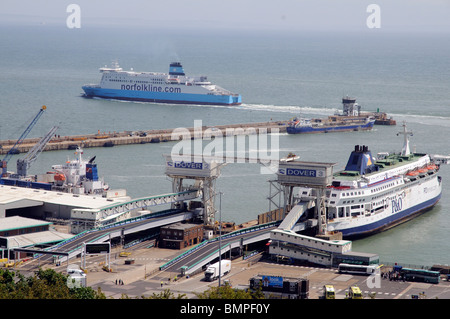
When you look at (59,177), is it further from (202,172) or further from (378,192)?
(378,192)

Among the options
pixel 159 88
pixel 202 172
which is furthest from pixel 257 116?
pixel 202 172

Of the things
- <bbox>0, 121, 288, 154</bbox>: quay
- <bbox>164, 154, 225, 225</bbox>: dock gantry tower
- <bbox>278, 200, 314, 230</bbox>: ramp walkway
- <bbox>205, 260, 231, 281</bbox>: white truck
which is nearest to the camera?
<bbox>205, 260, 231, 281</bbox>: white truck

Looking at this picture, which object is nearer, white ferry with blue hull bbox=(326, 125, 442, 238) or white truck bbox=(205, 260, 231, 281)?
white truck bbox=(205, 260, 231, 281)

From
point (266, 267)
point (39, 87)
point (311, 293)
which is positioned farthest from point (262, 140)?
point (39, 87)

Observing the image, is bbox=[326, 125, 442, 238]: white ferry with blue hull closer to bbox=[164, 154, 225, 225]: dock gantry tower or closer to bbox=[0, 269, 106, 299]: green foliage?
bbox=[164, 154, 225, 225]: dock gantry tower

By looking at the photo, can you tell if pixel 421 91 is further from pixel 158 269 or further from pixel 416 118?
pixel 158 269

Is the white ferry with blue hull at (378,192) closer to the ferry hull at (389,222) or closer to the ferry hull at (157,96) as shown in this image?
the ferry hull at (389,222)

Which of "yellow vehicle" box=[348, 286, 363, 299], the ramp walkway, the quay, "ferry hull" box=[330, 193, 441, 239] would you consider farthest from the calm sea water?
"yellow vehicle" box=[348, 286, 363, 299]
